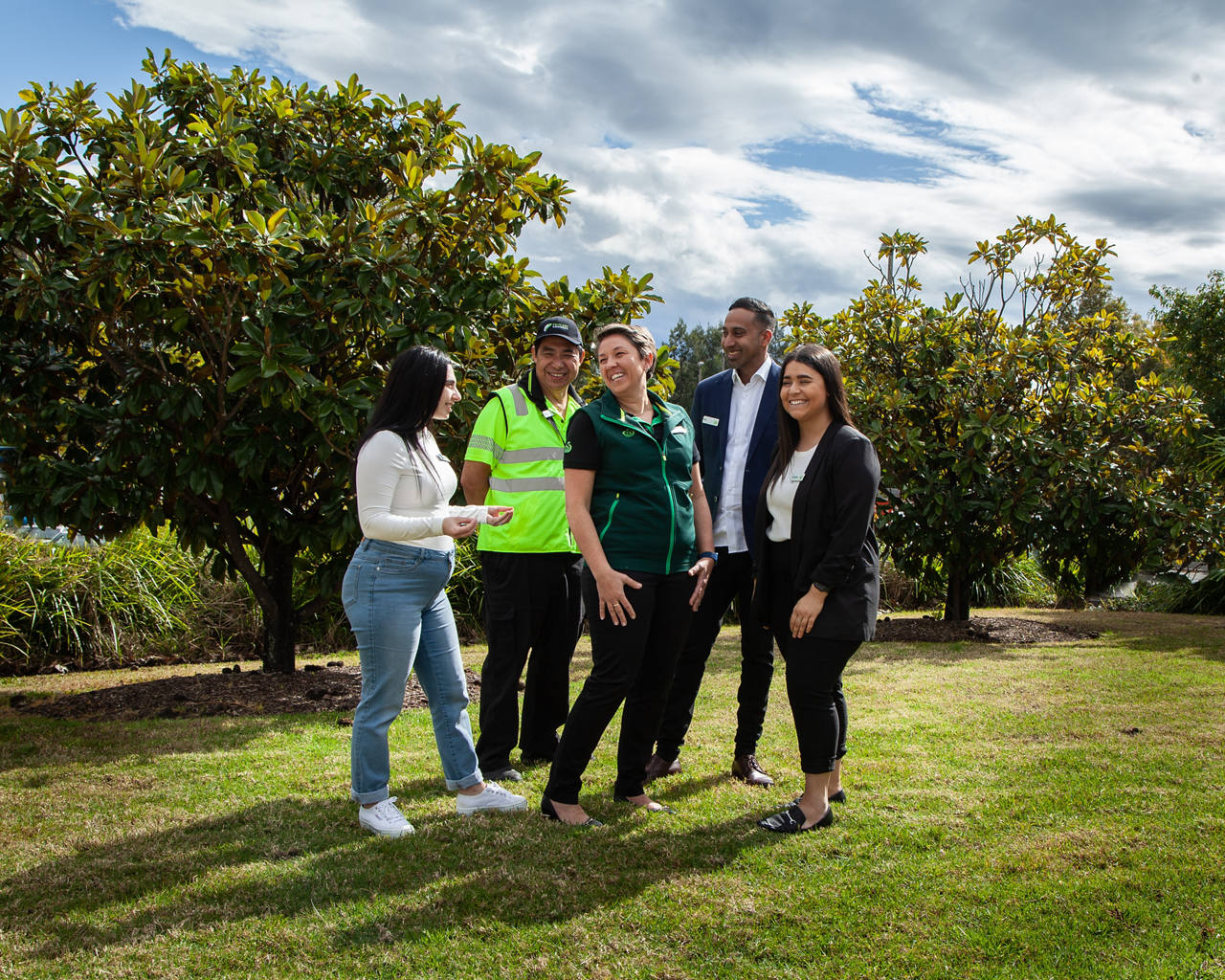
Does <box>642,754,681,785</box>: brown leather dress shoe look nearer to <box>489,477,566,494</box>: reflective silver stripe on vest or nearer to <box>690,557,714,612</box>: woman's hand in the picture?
<box>690,557,714,612</box>: woman's hand

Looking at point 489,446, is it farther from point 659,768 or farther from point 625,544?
point 659,768

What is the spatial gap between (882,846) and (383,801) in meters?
2.09

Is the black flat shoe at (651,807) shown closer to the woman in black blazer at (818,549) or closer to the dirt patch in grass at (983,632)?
the woman in black blazer at (818,549)

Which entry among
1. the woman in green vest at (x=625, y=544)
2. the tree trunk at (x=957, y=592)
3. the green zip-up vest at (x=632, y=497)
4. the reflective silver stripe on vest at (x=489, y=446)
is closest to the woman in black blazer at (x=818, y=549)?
the woman in green vest at (x=625, y=544)

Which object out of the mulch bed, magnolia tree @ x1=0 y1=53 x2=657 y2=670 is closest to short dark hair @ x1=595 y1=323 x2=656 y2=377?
magnolia tree @ x1=0 y1=53 x2=657 y2=670

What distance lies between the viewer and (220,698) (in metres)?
7.00

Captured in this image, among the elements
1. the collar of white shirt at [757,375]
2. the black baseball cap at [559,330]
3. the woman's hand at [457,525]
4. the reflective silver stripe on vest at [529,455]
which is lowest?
the woman's hand at [457,525]

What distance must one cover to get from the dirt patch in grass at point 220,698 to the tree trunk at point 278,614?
4.6 inches

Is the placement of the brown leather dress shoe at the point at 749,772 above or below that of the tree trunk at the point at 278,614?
below

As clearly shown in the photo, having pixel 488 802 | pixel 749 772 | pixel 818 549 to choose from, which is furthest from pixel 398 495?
pixel 749 772

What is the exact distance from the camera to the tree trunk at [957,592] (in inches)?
448

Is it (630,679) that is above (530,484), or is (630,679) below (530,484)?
below

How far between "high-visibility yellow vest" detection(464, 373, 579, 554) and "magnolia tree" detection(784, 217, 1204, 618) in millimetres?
6260

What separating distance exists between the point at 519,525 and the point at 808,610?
1.53 m
